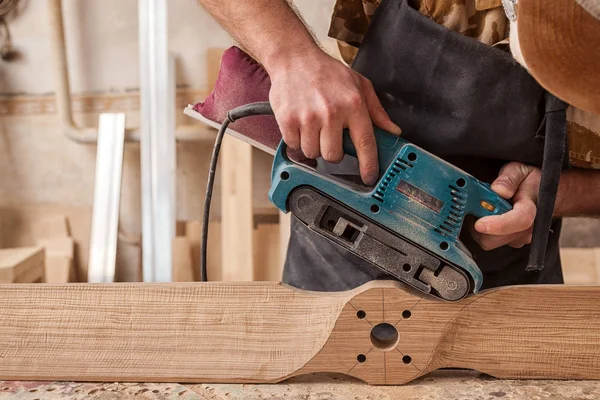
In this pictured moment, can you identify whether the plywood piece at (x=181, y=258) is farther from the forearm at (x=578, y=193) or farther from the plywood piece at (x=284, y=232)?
the forearm at (x=578, y=193)

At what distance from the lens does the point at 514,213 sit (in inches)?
35.2

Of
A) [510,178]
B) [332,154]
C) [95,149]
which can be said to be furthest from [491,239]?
[95,149]

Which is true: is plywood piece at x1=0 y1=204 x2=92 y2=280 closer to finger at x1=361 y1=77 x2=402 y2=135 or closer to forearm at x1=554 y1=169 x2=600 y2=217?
finger at x1=361 y1=77 x2=402 y2=135

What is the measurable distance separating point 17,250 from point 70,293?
1.25 metres

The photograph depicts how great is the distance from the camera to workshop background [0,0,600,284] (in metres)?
2.07

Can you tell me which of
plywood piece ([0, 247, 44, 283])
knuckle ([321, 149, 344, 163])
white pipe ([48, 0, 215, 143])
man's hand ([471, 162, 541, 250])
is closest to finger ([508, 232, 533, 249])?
man's hand ([471, 162, 541, 250])

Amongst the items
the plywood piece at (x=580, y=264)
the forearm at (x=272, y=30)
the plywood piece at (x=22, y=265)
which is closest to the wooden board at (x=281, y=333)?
the forearm at (x=272, y=30)

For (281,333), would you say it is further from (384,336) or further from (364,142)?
(364,142)

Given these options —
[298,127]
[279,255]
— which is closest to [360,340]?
[298,127]

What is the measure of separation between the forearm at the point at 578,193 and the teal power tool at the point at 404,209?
172mm

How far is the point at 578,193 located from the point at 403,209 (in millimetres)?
365

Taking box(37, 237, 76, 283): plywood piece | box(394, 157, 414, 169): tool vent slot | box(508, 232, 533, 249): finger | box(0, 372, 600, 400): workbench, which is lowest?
box(37, 237, 76, 283): plywood piece

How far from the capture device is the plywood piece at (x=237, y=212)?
6.46 feet

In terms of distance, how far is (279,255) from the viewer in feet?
6.77
